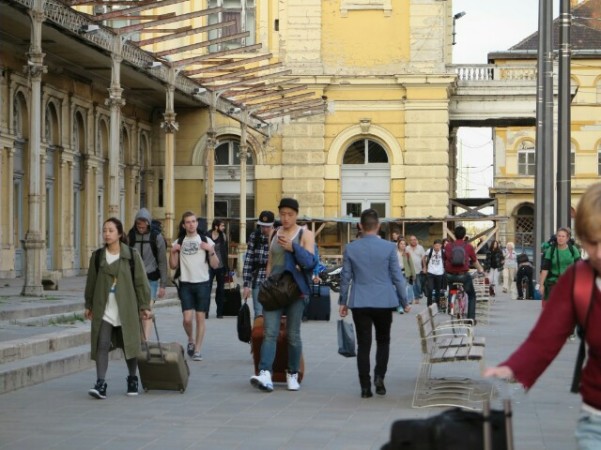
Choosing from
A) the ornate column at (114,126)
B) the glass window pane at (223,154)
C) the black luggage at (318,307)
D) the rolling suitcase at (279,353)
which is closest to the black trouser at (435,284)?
→ the black luggage at (318,307)

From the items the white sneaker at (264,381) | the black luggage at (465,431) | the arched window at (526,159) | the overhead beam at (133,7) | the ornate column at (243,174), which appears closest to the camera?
the black luggage at (465,431)

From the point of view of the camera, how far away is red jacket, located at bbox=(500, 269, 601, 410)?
17.4 ft

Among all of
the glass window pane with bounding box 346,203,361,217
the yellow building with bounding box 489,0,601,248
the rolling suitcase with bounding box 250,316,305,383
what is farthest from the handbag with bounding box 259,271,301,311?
the yellow building with bounding box 489,0,601,248

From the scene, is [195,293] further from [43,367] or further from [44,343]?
[43,367]

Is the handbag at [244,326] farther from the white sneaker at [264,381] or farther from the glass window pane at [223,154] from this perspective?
the glass window pane at [223,154]

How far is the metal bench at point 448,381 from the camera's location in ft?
42.0

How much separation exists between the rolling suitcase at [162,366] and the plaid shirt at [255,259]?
2772 mm

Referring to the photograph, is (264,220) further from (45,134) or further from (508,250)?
(508,250)

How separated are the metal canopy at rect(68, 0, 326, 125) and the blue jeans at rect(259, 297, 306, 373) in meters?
13.9

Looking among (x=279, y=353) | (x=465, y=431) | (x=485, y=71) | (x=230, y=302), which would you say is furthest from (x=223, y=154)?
(x=465, y=431)

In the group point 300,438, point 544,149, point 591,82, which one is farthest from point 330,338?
point 591,82

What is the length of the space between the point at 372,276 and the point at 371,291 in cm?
16

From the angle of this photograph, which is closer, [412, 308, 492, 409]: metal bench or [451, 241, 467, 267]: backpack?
[412, 308, 492, 409]: metal bench

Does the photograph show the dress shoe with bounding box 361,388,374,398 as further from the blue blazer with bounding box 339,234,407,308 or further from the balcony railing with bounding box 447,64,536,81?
the balcony railing with bounding box 447,64,536,81
